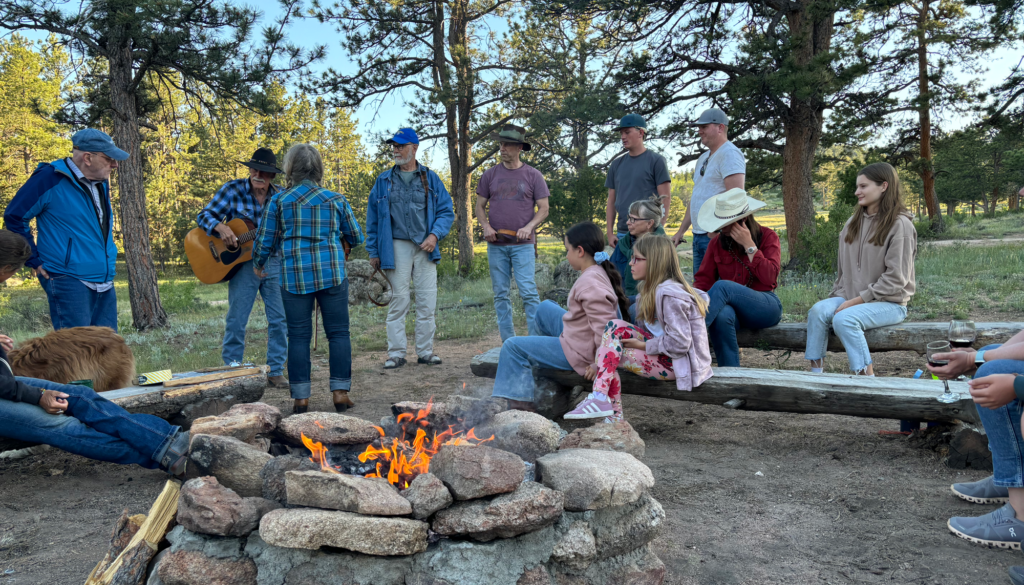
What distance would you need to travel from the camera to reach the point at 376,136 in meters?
16.9

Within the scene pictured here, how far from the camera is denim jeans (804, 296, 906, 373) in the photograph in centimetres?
414

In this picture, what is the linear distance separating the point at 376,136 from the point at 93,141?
12.8 m

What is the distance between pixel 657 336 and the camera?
3.91 meters

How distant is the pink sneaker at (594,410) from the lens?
3764 millimetres

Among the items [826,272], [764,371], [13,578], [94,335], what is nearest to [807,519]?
[764,371]

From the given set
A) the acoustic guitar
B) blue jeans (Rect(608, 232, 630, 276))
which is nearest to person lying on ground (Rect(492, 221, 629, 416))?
blue jeans (Rect(608, 232, 630, 276))

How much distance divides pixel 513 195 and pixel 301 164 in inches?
87.7

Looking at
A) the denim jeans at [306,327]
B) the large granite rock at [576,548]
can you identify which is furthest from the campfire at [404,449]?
the denim jeans at [306,327]

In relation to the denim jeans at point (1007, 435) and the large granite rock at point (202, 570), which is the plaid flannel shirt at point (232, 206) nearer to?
the large granite rock at point (202, 570)

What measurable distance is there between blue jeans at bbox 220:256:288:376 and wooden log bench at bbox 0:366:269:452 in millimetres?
1028

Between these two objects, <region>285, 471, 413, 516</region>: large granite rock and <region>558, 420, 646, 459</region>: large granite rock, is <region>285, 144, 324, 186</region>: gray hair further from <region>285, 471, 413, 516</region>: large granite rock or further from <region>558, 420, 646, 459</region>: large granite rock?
<region>285, 471, 413, 516</region>: large granite rock

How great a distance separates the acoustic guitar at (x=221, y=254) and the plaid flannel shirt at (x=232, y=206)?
0.22ft

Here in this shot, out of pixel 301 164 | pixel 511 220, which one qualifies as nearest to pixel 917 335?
pixel 511 220

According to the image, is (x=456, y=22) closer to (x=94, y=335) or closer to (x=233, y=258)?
(x=233, y=258)
